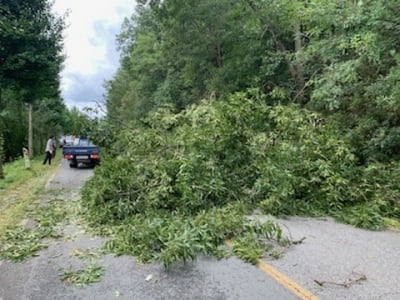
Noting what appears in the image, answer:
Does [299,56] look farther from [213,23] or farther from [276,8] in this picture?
[213,23]

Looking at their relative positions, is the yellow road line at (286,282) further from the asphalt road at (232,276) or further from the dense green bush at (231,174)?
the dense green bush at (231,174)

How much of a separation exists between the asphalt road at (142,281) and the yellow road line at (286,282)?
64mm

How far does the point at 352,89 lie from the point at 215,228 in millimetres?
6363

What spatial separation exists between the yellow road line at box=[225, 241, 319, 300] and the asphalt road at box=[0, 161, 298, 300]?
64 millimetres

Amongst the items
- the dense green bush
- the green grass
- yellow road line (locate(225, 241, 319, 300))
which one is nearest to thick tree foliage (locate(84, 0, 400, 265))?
the dense green bush

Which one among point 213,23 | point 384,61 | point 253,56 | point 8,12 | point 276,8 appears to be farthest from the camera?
point 213,23

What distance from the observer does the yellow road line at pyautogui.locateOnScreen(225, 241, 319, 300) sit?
3.63m

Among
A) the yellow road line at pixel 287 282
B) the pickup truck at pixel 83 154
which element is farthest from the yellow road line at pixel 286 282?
the pickup truck at pixel 83 154

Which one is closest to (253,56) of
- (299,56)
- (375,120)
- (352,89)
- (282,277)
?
(299,56)

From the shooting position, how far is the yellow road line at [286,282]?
3.63 meters

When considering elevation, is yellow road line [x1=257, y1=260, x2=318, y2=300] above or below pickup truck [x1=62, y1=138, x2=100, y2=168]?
below

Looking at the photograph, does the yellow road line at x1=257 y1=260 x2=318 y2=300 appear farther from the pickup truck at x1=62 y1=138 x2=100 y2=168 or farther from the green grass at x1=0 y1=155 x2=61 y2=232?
the pickup truck at x1=62 y1=138 x2=100 y2=168

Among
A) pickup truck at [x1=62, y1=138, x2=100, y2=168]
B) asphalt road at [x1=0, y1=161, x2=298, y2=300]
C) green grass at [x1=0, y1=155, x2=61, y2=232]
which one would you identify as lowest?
asphalt road at [x1=0, y1=161, x2=298, y2=300]

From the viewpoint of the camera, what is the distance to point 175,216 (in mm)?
6320
